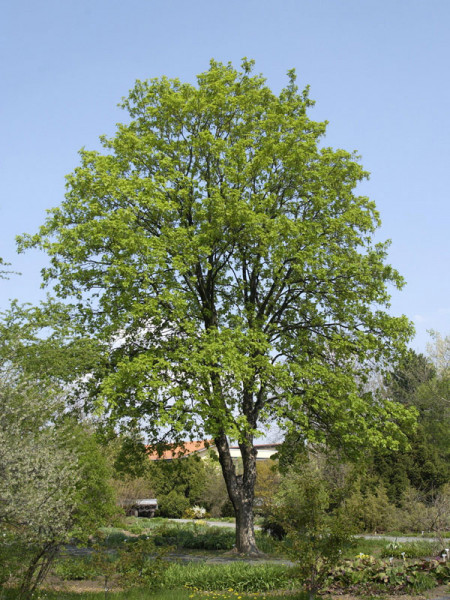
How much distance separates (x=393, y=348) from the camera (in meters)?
17.4

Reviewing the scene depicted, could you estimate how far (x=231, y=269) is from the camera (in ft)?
62.6

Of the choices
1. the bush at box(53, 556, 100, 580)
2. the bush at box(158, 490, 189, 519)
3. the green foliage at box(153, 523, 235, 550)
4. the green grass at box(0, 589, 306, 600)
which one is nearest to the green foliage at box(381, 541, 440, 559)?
the green grass at box(0, 589, 306, 600)

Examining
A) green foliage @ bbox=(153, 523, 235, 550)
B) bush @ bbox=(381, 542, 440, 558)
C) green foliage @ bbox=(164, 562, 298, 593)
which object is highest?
green foliage @ bbox=(164, 562, 298, 593)

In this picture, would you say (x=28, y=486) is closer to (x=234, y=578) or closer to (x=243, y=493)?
(x=234, y=578)

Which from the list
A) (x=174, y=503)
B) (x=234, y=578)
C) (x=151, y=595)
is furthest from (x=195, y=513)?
(x=151, y=595)

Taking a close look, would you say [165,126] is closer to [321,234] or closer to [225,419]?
[321,234]

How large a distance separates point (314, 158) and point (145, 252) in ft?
22.5

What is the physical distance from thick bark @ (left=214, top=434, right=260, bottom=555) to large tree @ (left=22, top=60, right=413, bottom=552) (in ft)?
0.17

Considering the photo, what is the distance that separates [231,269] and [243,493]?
7.43 m

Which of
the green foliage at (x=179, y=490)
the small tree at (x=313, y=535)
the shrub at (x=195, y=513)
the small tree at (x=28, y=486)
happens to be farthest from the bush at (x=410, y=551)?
the shrub at (x=195, y=513)

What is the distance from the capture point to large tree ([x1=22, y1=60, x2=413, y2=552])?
14.8 m

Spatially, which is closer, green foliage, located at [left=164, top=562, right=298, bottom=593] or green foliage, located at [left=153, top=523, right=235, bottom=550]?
green foliage, located at [left=164, top=562, right=298, bottom=593]

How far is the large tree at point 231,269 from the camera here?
583 inches

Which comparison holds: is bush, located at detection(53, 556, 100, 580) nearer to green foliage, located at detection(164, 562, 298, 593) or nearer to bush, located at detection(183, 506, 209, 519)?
green foliage, located at detection(164, 562, 298, 593)
